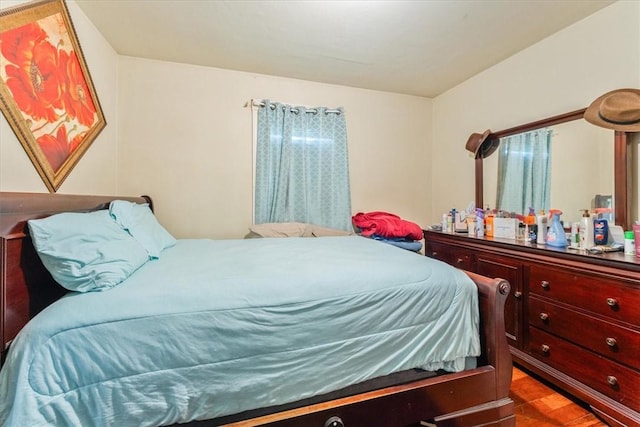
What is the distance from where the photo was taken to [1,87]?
1252mm

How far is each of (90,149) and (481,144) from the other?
3.32 m

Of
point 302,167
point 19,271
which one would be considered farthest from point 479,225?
point 19,271

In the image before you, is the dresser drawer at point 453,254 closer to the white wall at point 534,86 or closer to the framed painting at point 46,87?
the white wall at point 534,86

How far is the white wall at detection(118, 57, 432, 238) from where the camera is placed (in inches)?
100

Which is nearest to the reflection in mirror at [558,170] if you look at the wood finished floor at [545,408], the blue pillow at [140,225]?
the wood finished floor at [545,408]

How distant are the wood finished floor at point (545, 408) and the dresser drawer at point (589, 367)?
6.3 inches

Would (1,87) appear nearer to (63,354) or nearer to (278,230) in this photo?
(63,354)

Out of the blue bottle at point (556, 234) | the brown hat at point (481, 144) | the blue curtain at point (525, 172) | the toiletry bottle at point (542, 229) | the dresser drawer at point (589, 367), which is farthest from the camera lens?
the brown hat at point (481, 144)

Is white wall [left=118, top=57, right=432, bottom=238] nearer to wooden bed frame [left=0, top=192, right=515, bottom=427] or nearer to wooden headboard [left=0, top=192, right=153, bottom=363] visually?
wooden bed frame [left=0, top=192, right=515, bottom=427]

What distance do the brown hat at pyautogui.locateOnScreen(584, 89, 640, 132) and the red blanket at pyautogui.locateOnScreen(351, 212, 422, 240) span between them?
1.54m

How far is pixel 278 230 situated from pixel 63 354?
1895 mm

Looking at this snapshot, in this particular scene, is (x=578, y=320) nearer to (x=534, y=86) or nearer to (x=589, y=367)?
(x=589, y=367)

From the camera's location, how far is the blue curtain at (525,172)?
7.17 feet

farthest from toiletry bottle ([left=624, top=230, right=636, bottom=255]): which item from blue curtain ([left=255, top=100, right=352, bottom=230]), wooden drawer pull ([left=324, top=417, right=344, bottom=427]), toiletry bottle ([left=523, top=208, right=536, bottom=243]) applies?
blue curtain ([left=255, top=100, right=352, bottom=230])
